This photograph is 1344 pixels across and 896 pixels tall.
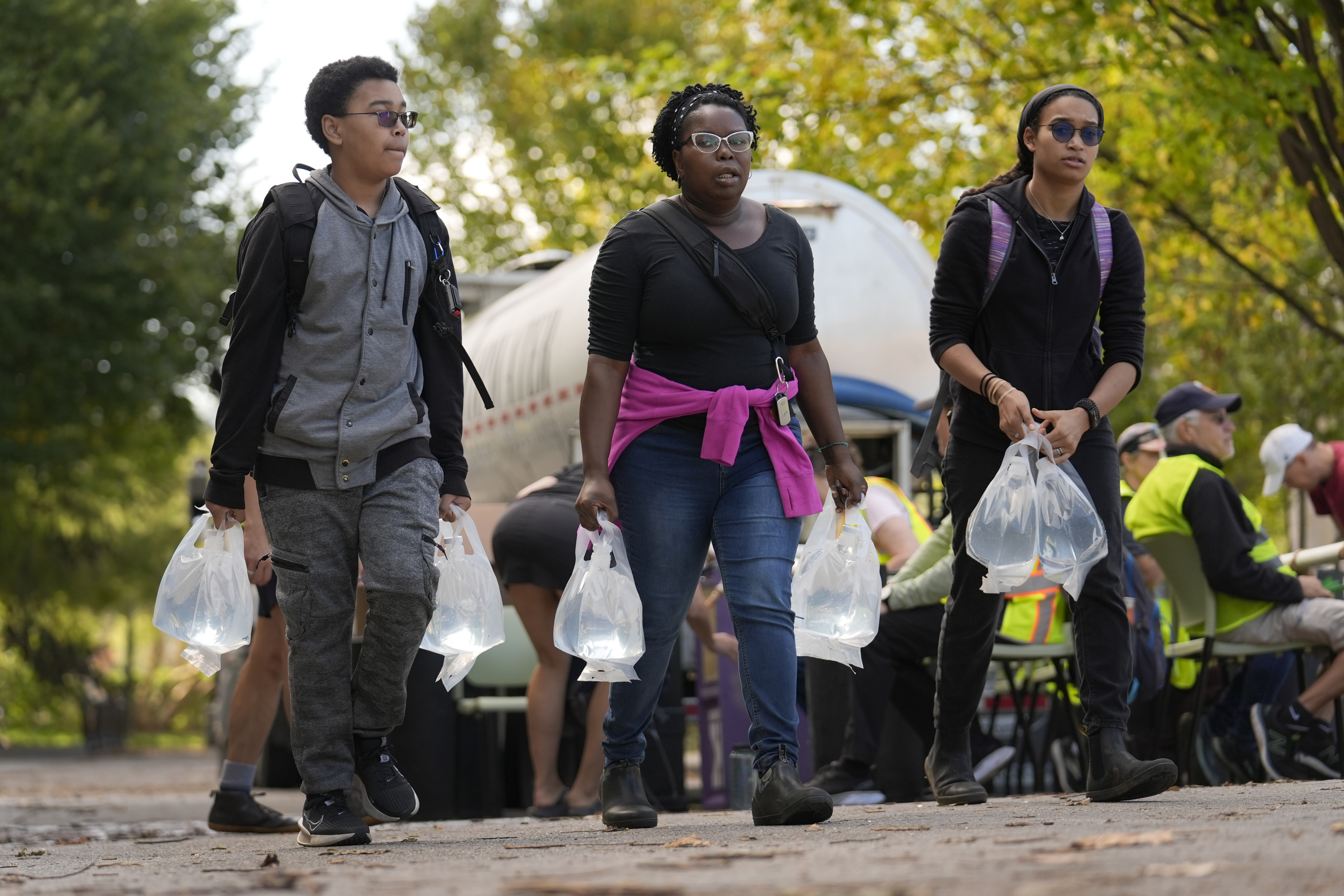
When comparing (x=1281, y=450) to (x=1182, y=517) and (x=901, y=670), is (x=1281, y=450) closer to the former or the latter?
(x=1182, y=517)

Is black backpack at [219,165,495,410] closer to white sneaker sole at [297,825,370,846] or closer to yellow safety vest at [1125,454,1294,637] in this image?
white sneaker sole at [297,825,370,846]

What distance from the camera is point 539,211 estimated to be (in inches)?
1107

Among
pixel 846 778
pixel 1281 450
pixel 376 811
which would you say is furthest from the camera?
pixel 1281 450

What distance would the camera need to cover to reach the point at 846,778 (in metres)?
7.14

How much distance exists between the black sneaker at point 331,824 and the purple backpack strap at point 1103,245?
239 centimetres

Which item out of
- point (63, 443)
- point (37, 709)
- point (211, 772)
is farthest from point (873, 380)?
point (37, 709)

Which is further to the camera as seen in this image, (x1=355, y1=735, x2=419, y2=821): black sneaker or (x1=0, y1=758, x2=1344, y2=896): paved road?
(x1=355, y1=735, x2=419, y2=821): black sneaker

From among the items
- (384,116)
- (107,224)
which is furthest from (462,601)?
(107,224)

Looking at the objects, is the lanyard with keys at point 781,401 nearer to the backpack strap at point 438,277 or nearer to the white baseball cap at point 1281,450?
the backpack strap at point 438,277

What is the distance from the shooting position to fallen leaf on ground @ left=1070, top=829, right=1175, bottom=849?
148 inches

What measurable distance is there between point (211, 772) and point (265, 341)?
46.6 ft

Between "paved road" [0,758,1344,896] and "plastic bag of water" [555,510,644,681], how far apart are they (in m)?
0.47

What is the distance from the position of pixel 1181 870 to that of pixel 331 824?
7.98 ft

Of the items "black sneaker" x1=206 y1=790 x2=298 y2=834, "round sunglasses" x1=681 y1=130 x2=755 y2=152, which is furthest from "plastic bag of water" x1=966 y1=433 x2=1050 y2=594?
"black sneaker" x1=206 y1=790 x2=298 y2=834
